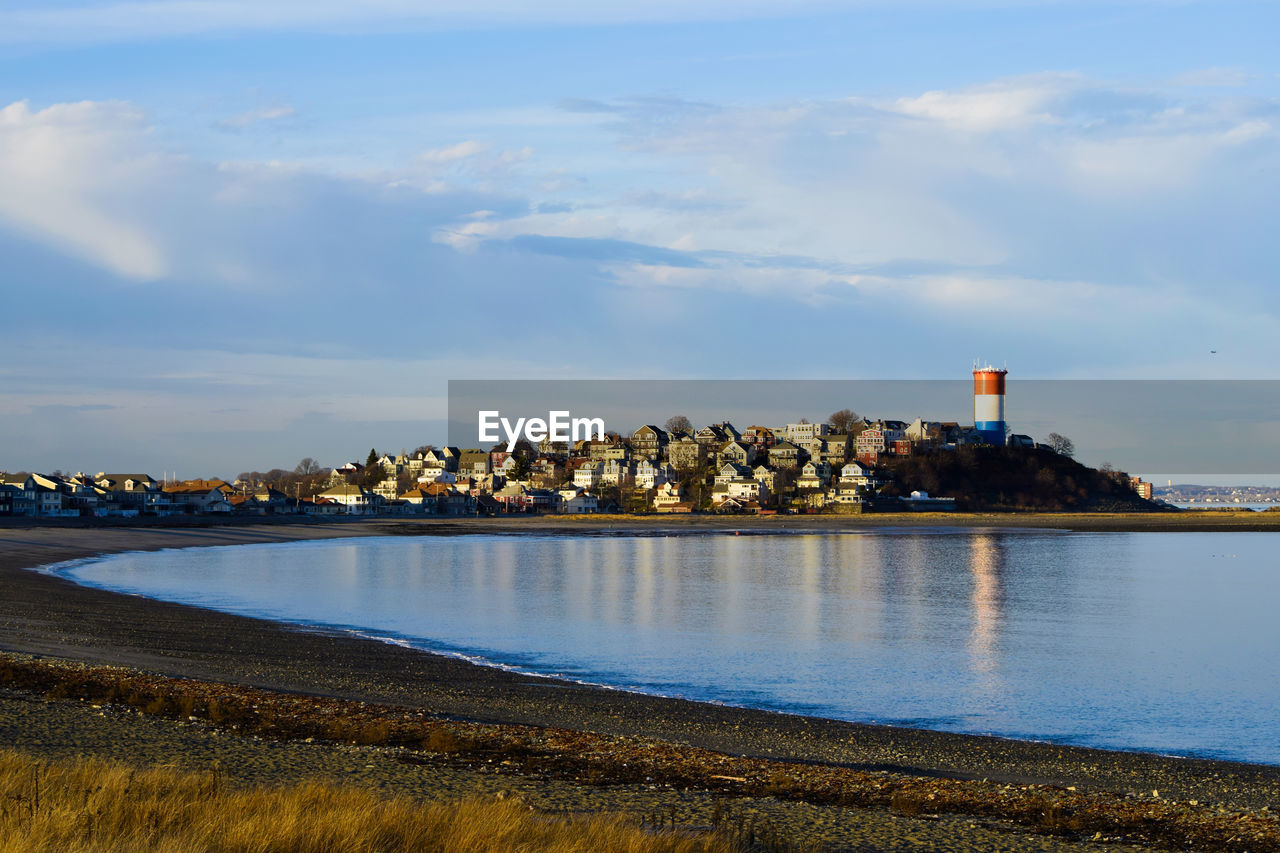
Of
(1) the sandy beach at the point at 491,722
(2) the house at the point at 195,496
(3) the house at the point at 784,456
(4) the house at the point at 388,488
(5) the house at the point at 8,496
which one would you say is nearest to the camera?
(1) the sandy beach at the point at 491,722

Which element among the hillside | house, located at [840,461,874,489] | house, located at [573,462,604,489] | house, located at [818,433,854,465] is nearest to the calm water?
house, located at [840,461,874,489]

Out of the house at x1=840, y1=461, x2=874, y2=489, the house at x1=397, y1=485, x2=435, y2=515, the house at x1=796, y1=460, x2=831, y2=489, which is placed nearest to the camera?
the house at x1=397, y1=485, x2=435, y2=515

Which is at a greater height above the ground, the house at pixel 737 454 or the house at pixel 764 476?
the house at pixel 737 454

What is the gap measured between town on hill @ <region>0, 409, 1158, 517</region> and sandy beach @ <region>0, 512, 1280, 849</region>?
376 ft

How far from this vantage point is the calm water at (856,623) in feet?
59.9

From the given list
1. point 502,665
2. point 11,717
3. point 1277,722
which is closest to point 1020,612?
point 1277,722

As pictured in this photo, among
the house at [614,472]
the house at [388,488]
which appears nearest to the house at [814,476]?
the house at [614,472]

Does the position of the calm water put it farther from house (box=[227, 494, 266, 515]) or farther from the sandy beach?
house (box=[227, 494, 266, 515])

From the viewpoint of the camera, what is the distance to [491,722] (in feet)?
49.1

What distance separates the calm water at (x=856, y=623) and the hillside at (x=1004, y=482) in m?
92.4

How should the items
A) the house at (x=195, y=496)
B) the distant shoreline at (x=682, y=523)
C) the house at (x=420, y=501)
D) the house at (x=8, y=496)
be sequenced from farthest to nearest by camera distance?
the house at (x=420, y=501) < the house at (x=195, y=496) < the house at (x=8, y=496) < the distant shoreline at (x=682, y=523)

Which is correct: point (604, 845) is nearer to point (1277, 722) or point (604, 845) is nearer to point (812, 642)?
point (1277, 722)

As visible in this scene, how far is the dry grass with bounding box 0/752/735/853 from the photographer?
24.9 feet

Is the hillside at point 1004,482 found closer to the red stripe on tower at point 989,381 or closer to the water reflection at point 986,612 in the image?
the red stripe on tower at point 989,381
